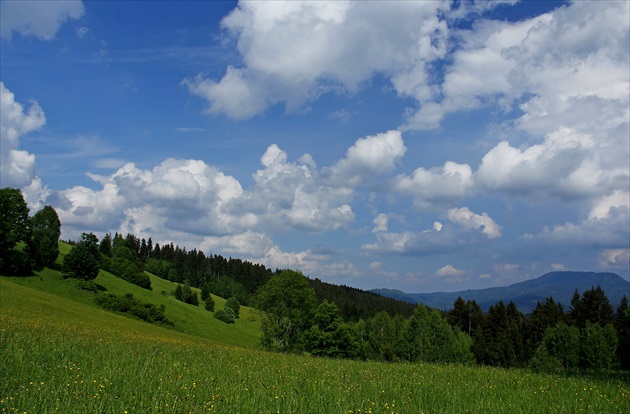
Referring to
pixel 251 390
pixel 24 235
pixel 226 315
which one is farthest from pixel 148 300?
pixel 251 390

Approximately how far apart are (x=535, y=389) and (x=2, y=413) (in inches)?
429

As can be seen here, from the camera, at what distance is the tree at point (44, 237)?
77.9 metres

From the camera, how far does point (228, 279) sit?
18200 centimetres

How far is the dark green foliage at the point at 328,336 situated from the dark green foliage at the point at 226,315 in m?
43.3

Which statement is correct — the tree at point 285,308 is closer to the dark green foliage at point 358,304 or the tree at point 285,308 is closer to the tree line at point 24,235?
the tree line at point 24,235

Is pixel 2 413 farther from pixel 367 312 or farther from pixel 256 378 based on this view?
pixel 367 312

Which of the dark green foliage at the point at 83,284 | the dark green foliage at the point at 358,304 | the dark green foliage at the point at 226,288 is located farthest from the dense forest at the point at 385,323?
the dark green foliage at the point at 226,288

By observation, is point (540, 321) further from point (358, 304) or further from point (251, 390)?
point (251, 390)

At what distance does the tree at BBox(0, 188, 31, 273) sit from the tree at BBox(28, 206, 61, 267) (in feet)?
9.90

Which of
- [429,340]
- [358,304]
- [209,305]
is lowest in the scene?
[429,340]

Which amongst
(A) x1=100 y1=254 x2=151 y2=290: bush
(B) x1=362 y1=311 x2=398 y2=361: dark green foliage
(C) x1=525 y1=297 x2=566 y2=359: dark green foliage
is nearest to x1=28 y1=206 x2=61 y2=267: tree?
(A) x1=100 y1=254 x2=151 y2=290: bush

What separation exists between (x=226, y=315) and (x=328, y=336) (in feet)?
165

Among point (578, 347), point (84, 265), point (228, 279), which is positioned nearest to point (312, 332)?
point (84, 265)

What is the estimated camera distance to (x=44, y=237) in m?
79.9
